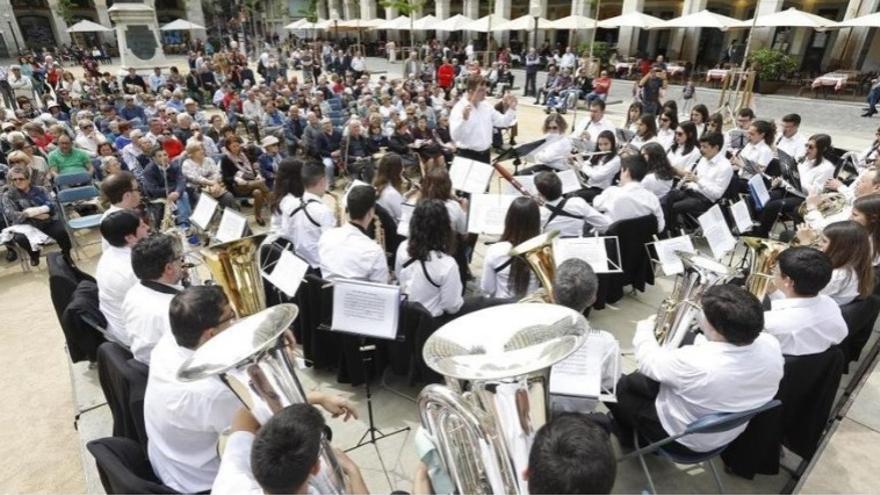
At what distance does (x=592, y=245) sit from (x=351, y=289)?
2.14 meters

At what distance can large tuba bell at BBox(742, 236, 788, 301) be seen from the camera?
12.3 ft

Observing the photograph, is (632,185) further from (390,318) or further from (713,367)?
(390,318)

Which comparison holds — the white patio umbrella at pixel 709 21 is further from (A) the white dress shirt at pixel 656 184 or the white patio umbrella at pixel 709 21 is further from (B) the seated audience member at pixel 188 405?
(B) the seated audience member at pixel 188 405

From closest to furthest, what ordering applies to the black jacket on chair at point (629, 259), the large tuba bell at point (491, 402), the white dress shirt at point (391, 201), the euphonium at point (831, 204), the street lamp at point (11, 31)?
the large tuba bell at point (491, 402), the black jacket on chair at point (629, 259), the euphonium at point (831, 204), the white dress shirt at point (391, 201), the street lamp at point (11, 31)

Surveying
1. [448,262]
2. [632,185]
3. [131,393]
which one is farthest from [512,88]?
[131,393]

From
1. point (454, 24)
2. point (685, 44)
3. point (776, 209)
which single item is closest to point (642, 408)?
point (776, 209)

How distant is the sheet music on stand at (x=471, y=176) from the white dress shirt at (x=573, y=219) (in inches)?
49.9

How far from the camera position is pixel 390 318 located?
9.48 feet

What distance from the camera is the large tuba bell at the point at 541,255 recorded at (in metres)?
3.32

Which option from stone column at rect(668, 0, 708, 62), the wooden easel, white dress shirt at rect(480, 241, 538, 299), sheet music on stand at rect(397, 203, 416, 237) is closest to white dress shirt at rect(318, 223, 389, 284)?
white dress shirt at rect(480, 241, 538, 299)

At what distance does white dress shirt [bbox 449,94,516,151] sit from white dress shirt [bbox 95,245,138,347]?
5126 mm

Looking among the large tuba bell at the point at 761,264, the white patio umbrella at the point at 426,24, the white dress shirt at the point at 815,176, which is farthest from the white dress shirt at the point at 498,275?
the white patio umbrella at the point at 426,24

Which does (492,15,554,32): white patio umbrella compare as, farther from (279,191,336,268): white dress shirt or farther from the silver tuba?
the silver tuba

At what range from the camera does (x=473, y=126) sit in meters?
7.53
